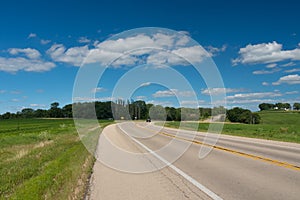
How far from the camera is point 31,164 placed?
1118 centimetres

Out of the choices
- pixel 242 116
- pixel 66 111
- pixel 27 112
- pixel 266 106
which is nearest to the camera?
pixel 242 116

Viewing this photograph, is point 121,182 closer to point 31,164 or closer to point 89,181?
point 89,181

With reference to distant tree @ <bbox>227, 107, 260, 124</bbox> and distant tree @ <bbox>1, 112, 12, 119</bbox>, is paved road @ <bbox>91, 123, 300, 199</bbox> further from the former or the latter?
distant tree @ <bbox>1, 112, 12, 119</bbox>

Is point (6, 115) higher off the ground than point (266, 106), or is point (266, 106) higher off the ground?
point (266, 106)

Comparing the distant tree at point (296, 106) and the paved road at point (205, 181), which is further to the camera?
the distant tree at point (296, 106)

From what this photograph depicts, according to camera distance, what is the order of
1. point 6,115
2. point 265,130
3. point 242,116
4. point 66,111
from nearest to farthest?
point 265,130 < point 242,116 < point 6,115 < point 66,111

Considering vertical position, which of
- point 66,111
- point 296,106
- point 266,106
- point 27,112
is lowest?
point 27,112

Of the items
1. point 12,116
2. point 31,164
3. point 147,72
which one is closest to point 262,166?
point 31,164

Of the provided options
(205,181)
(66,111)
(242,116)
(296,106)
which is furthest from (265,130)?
(66,111)

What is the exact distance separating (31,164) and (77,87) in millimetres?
3328

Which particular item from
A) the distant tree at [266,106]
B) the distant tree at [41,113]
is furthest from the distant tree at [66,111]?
the distant tree at [266,106]

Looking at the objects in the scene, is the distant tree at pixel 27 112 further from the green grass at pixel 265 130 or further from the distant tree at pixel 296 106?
the distant tree at pixel 296 106

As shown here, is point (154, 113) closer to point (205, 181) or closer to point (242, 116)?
point (205, 181)

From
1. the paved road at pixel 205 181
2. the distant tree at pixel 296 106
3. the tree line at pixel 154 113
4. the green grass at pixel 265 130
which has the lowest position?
the paved road at pixel 205 181
